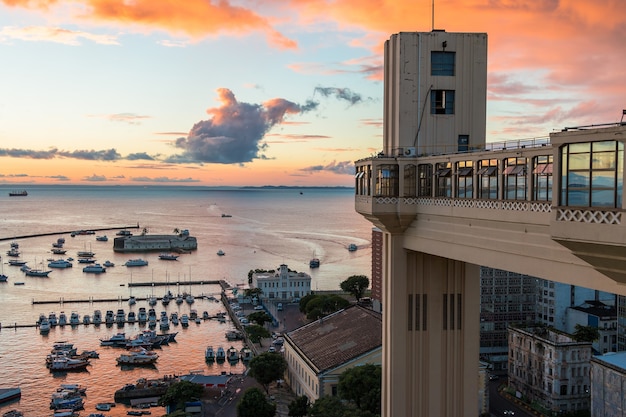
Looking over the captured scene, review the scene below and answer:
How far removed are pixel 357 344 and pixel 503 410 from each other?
32.2 ft

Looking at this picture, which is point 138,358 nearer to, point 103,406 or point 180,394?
point 103,406

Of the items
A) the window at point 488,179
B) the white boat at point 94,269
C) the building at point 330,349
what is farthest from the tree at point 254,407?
the white boat at point 94,269

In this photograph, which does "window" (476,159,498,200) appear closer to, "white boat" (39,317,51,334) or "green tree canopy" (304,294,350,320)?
"green tree canopy" (304,294,350,320)

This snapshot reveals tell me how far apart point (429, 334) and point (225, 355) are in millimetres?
36784

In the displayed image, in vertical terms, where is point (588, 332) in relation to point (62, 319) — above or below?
above

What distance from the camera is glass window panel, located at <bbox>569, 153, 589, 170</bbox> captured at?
785 centimetres

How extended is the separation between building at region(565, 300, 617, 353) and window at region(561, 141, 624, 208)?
4126 centimetres

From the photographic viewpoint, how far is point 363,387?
31469 millimetres

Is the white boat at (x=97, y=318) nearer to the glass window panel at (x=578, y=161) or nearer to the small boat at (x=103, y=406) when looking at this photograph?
the small boat at (x=103, y=406)

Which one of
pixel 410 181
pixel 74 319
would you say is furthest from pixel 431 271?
pixel 74 319

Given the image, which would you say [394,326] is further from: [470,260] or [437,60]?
[437,60]

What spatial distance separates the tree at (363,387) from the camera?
3089 cm

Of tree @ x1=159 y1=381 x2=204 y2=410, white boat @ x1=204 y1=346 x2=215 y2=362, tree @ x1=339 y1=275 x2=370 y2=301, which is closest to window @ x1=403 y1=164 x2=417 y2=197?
tree @ x1=159 y1=381 x2=204 y2=410

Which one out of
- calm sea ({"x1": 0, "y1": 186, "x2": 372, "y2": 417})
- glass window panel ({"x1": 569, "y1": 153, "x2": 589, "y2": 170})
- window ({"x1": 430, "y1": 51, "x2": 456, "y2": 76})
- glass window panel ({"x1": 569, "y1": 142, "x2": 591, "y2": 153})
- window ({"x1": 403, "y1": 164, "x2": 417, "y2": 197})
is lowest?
calm sea ({"x1": 0, "y1": 186, "x2": 372, "y2": 417})
